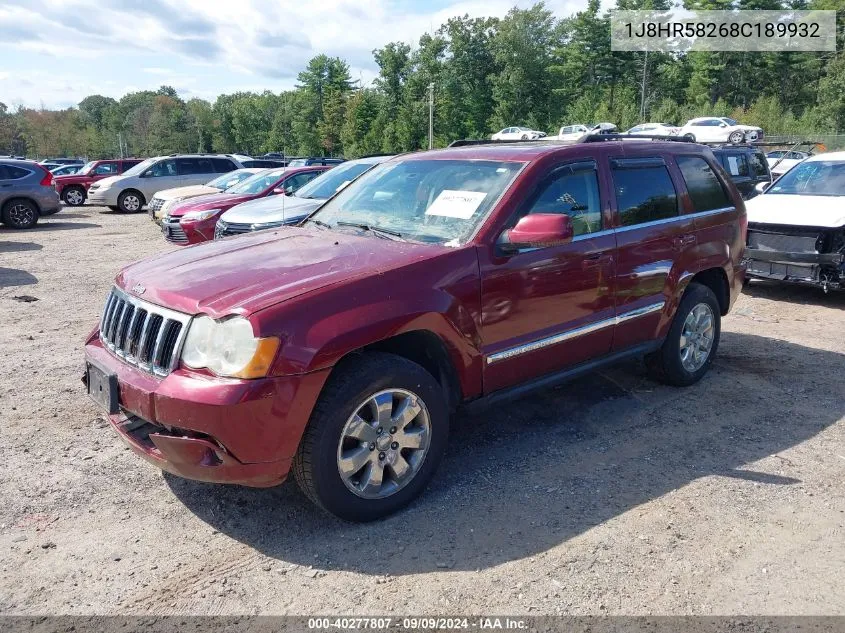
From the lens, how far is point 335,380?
3141 millimetres

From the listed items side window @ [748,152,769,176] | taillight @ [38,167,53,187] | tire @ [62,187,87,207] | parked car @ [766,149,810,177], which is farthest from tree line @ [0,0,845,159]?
A: side window @ [748,152,769,176]

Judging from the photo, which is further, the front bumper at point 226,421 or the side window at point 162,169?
the side window at point 162,169

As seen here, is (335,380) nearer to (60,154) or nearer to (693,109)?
(693,109)

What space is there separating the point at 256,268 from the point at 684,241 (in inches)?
126

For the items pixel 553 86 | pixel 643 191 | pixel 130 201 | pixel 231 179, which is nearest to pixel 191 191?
pixel 231 179

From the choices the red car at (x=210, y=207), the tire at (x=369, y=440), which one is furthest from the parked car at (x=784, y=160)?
the tire at (x=369, y=440)

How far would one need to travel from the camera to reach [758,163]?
13641mm

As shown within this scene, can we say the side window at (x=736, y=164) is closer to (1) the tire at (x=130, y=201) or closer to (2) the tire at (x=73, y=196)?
(1) the tire at (x=130, y=201)

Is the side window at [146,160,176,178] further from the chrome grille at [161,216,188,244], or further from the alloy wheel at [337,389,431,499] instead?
the alloy wheel at [337,389,431,499]

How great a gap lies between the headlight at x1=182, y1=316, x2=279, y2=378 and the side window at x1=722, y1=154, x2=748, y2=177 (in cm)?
1232

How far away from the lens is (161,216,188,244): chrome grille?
1141 centimetres

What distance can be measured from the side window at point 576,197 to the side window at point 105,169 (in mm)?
24929

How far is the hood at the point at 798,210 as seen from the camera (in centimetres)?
804

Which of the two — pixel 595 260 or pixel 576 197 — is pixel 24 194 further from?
pixel 595 260
